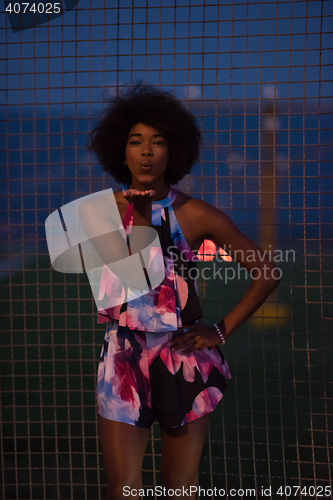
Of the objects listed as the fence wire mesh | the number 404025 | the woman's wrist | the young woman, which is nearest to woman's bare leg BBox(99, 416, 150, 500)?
the young woman

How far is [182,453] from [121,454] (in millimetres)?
212

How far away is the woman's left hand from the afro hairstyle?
60cm

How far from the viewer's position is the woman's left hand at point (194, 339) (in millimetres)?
1584

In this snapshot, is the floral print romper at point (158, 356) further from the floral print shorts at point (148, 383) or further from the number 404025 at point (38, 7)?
the number 404025 at point (38, 7)

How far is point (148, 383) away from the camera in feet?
5.08

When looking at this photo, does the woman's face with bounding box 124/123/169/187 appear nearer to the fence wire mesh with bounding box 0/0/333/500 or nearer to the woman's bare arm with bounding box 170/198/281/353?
the woman's bare arm with bounding box 170/198/281/353

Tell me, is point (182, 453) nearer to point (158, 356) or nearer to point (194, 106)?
point (158, 356)

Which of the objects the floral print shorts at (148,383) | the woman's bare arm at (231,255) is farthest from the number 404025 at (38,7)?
the floral print shorts at (148,383)

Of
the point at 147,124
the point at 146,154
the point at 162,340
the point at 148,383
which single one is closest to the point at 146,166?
the point at 146,154

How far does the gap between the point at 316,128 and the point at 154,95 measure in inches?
40.2

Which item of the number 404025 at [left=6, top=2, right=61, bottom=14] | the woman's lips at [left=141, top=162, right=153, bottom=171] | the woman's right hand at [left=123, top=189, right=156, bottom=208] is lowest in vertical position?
the woman's right hand at [left=123, top=189, right=156, bottom=208]

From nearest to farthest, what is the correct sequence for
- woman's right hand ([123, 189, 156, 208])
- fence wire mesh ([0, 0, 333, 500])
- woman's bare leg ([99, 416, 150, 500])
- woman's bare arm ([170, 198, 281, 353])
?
1. woman's right hand ([123, 189, 156, 208])
2. woman's bare leg ([99, 416, 150, 500])
3. woman's bare arm ([170, 198, 281, 353])
4. fence wire mesh ([0, 0, 333, 500])

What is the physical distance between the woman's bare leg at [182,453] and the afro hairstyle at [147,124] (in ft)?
3.09

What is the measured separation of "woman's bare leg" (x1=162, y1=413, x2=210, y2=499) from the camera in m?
1.54
